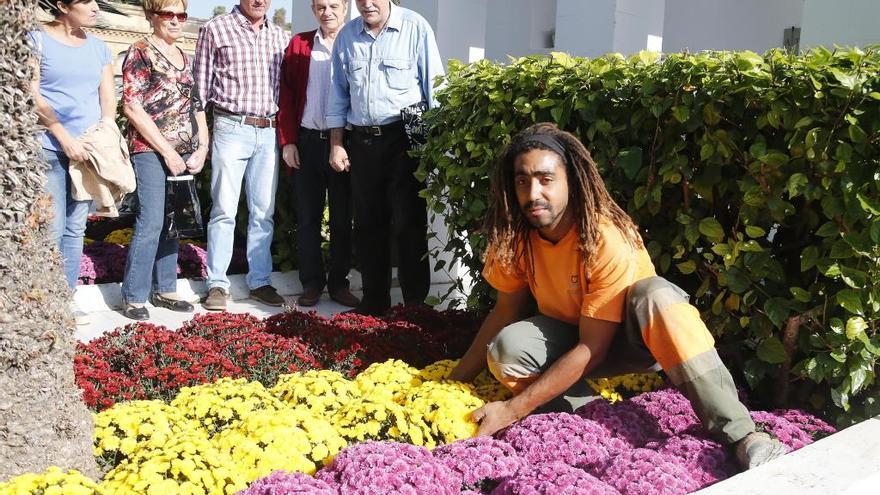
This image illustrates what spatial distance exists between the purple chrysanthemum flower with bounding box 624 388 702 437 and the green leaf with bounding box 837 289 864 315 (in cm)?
73

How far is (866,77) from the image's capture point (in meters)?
3.22

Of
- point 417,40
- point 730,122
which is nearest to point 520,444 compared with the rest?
point 730,122

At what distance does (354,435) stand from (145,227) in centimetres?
345

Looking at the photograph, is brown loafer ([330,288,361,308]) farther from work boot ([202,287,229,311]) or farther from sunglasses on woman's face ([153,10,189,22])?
sunglasses on woman's face ([153,10,189,22])

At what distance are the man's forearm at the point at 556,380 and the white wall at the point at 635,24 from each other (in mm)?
4075

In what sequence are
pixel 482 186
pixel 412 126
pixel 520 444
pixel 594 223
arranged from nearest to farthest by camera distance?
1. pixel 520 444
2. pixel 594 223
3. pixel 482 186
4. pixel 412 126

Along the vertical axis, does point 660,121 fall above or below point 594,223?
above

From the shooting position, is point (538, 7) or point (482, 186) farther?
point (538, 7)

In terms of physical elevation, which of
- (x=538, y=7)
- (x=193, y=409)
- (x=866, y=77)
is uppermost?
(x=538, y=7)

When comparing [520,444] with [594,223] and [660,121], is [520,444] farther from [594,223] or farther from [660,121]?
[660,121]

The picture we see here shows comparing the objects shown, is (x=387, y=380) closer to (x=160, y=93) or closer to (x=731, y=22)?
(x=160, y=93)

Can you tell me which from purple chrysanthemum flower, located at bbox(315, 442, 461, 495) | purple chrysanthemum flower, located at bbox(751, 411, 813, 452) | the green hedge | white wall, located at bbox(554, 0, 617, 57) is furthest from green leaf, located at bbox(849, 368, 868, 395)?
white wall, located at bbox(554, 0, 617, 57)

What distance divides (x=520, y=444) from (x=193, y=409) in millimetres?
1312

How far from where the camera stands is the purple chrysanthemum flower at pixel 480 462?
284cm
